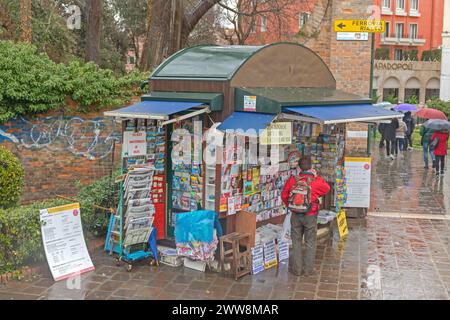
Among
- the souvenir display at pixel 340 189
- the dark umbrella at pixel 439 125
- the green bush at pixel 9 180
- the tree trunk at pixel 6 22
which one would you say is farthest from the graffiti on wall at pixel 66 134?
the dark umbrella at pixel 439 125

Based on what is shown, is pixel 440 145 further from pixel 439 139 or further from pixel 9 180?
pixel 9 180

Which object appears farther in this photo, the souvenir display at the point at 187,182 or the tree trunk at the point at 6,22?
the tree trunk at the point at 6,22

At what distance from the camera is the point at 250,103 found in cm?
743

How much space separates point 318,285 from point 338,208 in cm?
272

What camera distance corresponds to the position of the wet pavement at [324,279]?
21.8 feet

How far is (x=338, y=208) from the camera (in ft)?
31.3

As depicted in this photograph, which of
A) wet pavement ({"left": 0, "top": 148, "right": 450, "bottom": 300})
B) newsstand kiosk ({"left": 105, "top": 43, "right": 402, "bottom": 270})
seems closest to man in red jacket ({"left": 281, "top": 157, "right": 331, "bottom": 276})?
wet pavement ({"left": 0, "top": 148, "right": 450, "bottom": 300})

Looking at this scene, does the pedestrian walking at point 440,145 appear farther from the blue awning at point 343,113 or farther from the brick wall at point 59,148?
the brick wall at point 59,148

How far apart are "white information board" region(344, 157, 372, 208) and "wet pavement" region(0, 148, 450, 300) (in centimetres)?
91

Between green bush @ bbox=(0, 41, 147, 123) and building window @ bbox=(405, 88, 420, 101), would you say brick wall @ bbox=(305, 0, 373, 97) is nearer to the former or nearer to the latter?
green bush @ bbox=(0, 41, 147, 123)

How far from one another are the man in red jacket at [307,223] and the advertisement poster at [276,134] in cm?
40

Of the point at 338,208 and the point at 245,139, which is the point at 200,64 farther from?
the point at 338,208

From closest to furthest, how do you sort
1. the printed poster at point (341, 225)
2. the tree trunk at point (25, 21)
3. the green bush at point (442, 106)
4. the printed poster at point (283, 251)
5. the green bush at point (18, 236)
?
the green bush at point (18, 236) < the printed poster at point (283, 251) < the printed poster at point (341, 225) < the tree trunk at point (25, 21) < the green bush at point (442, 106)

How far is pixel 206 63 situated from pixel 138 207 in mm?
2319
